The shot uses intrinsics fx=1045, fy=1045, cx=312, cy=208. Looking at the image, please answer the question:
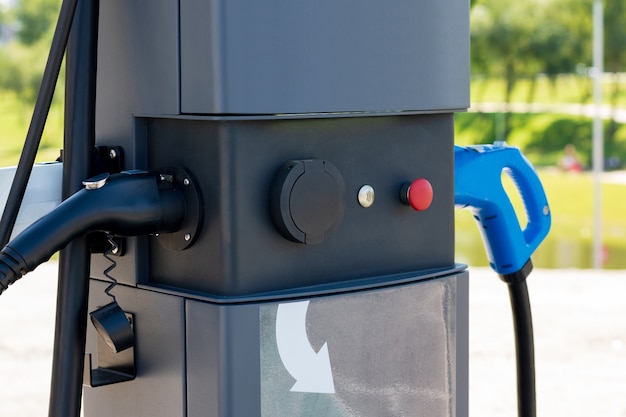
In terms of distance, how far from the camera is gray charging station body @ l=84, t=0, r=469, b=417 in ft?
4.42

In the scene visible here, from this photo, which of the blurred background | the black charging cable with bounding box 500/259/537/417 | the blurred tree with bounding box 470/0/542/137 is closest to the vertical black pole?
the black charging cable with bounding box 500/259/537/417

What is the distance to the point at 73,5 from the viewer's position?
4.41 feet

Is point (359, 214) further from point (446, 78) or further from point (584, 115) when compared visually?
point (584, 115)

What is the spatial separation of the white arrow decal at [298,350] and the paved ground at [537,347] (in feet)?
7.97

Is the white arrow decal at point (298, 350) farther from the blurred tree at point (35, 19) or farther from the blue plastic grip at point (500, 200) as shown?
the blurred tree at point (35, 19)

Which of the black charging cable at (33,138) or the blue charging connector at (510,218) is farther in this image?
the blue charging connector at (510,218)

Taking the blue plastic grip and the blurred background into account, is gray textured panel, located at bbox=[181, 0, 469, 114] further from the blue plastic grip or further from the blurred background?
the blurred background

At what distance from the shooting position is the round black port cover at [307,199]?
1.36 metres

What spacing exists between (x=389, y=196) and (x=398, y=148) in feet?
0.23

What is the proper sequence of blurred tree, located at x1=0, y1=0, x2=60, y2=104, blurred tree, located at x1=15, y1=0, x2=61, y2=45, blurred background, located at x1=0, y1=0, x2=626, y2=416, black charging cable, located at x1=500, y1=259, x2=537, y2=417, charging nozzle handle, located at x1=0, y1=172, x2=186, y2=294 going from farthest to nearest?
blurred tree, located at x1=15, y1=0, x2=61, y2=45, blurred tree, located at x1=0, y1=0, x2=60, y2=104, blurred background, located at x1=0, y1=0, x2=626, y2=416, black charging cable, located at x1=500, y1=259, x2=537, y2=417, charging nozzle handle, located at x1=0, y1=172, x2=186, y2=294

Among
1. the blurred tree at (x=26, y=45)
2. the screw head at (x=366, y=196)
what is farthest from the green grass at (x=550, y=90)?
the screw head at (x=366, y=196)

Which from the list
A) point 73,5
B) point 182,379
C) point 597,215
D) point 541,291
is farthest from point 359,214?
point 597,215

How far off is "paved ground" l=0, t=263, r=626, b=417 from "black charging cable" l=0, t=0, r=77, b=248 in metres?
2.56

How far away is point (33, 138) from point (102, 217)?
0.15 m
